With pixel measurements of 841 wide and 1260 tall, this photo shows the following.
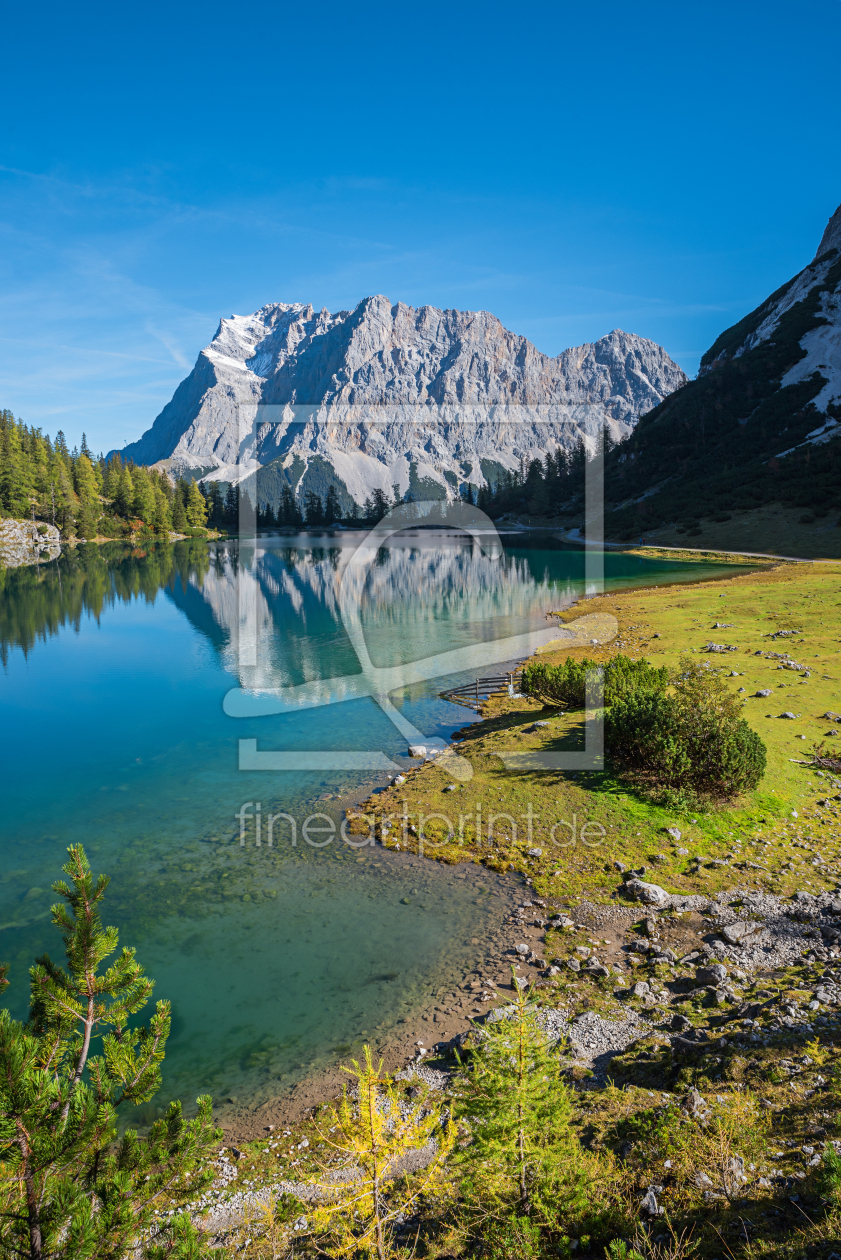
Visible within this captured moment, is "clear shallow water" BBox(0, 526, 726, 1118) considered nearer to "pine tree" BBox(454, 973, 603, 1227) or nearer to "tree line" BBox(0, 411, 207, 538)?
"pine tree" BBox(454, 973, 603, 1227)

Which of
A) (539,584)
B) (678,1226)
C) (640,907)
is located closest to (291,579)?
(539,584)

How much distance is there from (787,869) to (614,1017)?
6069 mm

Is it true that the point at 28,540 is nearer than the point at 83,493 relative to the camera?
Yes

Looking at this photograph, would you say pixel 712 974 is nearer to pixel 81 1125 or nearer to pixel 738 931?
pixel 738 931

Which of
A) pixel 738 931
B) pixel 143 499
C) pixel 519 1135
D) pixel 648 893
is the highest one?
pixel 143 499

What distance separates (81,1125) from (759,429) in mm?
156210

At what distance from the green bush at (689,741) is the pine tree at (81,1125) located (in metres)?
→ 14.4

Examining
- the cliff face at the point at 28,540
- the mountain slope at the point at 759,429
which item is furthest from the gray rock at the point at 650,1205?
the cliff face at the point at 28,540

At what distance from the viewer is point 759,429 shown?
135500 millimetres

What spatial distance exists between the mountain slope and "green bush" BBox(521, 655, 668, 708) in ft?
265

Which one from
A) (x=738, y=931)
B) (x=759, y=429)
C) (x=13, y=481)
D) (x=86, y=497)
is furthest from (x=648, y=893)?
(x=86, y=497)

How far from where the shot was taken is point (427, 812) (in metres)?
18.4

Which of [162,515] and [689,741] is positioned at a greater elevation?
[162,515]

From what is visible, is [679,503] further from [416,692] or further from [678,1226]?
[678,1226]
